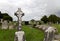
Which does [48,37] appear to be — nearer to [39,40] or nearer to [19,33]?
[19,33]

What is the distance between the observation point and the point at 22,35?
16.3 m

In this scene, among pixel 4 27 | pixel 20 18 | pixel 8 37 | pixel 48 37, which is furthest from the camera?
pixel 4 27

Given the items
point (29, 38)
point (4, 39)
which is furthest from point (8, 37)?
point (29, 38)

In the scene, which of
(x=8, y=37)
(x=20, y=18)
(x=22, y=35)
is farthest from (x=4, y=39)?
(x=22, y=35)

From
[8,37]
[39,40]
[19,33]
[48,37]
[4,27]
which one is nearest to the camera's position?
[48,37]

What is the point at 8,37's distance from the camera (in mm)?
24547

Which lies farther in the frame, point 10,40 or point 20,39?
point 10,40

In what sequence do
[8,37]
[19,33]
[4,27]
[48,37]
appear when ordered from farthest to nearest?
[4,27] → [8,37] → [19,33] → [48,37]

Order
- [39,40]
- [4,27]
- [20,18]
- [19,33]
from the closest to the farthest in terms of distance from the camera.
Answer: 1. [19,33]
2. [20,18]
3. [39,40]
4. [4,27]

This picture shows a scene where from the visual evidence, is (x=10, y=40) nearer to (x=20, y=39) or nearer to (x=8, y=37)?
(x=8, y=37)

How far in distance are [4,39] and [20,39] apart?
25.8 ft

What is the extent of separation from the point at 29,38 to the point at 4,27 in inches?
324

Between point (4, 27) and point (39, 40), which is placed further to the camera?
point (4, 27)

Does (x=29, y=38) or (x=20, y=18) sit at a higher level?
(x=20, y=18)
